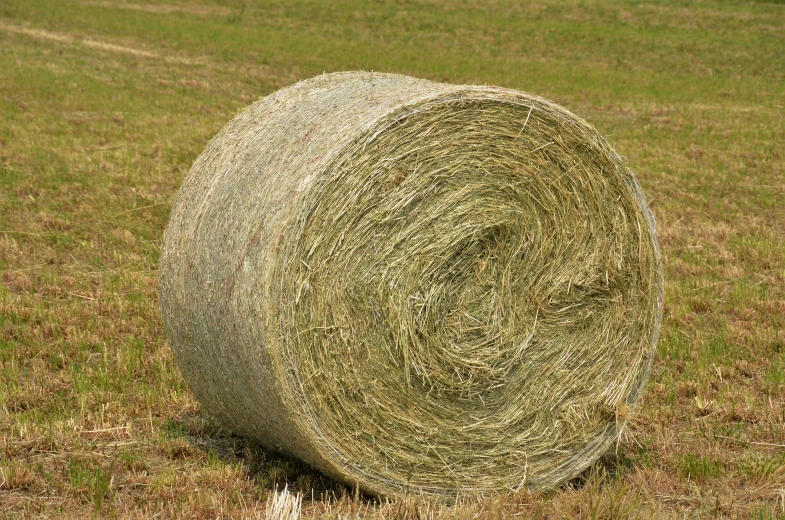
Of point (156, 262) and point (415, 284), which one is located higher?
point (415, 284)

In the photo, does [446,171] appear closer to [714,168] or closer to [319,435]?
[319,435]

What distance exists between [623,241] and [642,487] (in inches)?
53.6

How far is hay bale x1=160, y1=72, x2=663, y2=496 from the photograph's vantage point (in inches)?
203

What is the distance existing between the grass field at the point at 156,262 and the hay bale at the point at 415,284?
34 centimetres

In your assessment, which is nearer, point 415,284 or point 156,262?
point 415,284

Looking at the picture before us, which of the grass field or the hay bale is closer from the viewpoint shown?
the hay bale

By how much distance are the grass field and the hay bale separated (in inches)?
13.3

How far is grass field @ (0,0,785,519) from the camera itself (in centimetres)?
544

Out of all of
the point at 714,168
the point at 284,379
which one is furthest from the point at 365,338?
the point at 714,168

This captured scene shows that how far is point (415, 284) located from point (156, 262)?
16.9 feet

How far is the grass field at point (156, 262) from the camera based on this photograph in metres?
5.44

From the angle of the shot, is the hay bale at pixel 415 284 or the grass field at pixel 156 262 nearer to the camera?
the hay bale at pixel 415 284

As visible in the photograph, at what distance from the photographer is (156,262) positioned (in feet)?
33.0

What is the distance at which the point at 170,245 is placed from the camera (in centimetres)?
604
